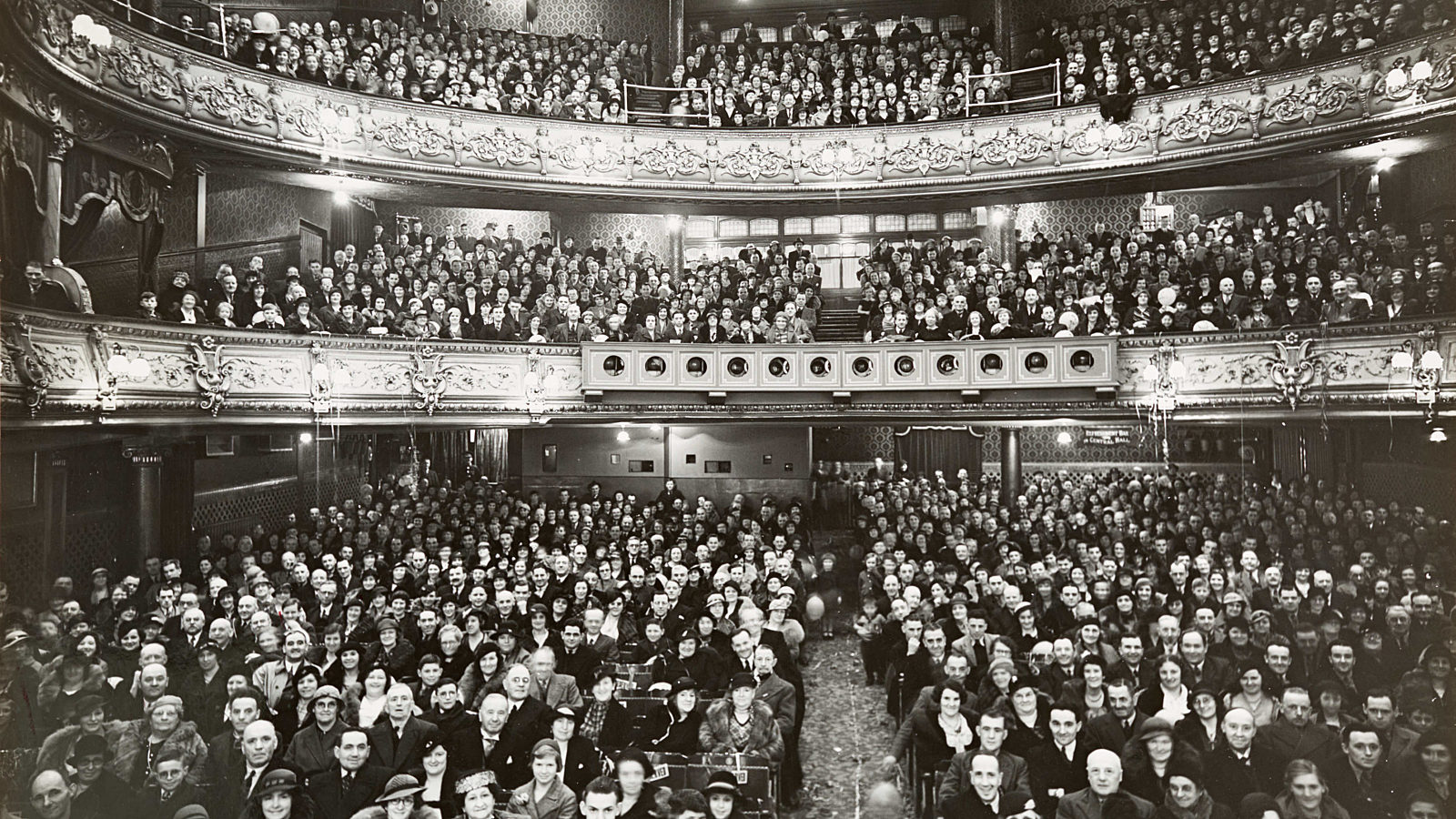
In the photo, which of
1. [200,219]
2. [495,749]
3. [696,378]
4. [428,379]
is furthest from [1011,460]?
[200,219]

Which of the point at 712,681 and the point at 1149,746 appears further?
the point at 712,681

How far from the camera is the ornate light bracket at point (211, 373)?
11.6 m

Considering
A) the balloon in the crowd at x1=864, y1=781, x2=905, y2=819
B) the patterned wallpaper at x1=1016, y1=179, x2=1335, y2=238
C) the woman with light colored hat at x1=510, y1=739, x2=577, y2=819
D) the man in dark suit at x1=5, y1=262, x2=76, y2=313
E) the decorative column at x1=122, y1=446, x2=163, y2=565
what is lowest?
the balloon in the crowd at x1=864, y1=781, x2=905, y2=819

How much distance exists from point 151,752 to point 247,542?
6.76 metres

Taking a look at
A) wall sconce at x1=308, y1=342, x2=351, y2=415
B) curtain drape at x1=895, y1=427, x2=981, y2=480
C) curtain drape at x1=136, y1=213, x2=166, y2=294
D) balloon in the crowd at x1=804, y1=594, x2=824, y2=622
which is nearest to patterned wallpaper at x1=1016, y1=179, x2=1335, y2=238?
curtain drape at x1=895, y1=427, x2=981, y2=480

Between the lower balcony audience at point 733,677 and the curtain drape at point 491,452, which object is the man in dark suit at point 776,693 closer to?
the lower balcony audience at point 733,677

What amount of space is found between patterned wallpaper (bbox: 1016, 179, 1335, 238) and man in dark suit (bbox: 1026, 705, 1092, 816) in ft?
47.2

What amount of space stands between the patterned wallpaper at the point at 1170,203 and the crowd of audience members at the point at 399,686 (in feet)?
40.8

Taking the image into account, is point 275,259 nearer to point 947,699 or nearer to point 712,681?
point 712,681

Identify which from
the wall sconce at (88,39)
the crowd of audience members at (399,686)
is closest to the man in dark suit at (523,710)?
the crowd of audience members at (399,686)

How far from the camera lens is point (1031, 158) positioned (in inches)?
628

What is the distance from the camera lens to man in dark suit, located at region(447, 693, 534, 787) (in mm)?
6148

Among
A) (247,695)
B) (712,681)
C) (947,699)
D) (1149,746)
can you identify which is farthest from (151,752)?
(1149,746)

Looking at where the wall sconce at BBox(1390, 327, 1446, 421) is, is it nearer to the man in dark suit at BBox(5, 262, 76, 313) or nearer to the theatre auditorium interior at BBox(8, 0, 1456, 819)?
the theatre auditorium interior at BBox(8, 0, 1456, 819)
